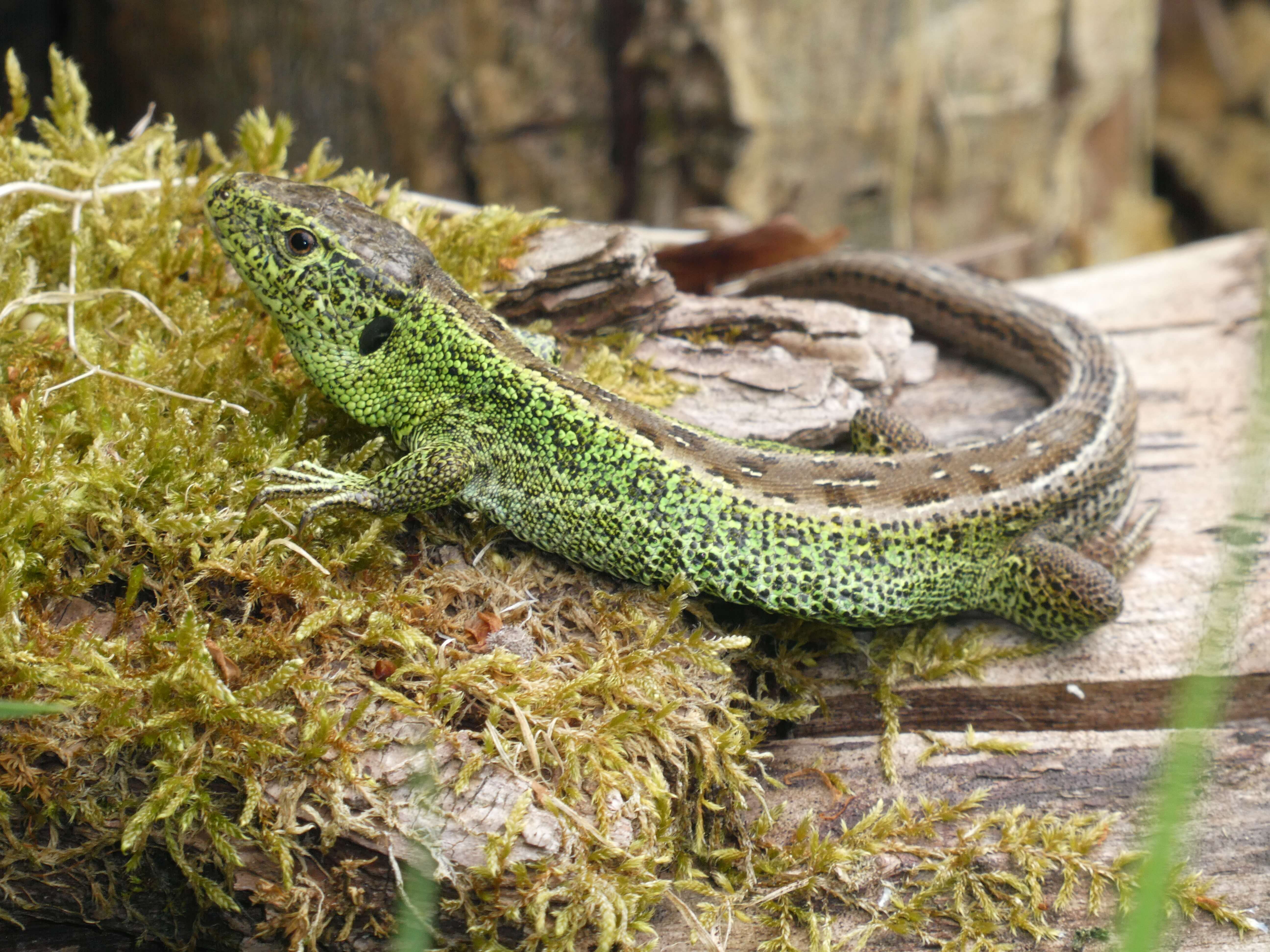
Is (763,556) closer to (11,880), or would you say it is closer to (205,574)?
(205,574)

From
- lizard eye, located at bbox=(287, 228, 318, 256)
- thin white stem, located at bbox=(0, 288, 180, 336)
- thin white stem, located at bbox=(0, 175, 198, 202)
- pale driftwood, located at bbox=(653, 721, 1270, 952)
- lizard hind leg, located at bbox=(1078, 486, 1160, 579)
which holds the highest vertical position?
thin white stem, located at bbox=(0, 175, 198, 202)

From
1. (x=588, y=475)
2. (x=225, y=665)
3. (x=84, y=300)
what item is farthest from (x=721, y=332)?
(x=225, y=665)

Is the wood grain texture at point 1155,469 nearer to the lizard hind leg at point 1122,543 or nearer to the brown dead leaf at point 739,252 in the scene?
the lizard hind leg at point 1122,543

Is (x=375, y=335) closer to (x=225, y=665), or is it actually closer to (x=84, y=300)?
(x=84, y=300)

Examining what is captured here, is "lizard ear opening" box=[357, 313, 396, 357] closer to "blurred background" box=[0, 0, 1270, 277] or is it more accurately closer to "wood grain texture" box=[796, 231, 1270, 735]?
"wood grain texture" box=[796, 231, 1270, 735]

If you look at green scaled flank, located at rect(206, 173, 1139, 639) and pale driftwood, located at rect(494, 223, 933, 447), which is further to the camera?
pale driftwood, located at rect(494, 223, 933, 447)

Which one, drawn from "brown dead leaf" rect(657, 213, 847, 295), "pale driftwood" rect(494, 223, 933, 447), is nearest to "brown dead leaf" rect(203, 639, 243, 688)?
"pale driftwood" rect(494, 223, 933, 447)

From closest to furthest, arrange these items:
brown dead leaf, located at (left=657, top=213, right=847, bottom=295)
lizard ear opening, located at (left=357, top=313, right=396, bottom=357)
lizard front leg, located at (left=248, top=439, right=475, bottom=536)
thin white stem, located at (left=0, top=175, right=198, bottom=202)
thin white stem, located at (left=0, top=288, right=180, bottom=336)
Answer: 1. lizard front leg, located at (left=248, top=439, right=475, bottom=536)
2. thin white stem, located at (left=0, top=288, right=180, bottom=336)
3. lizard ear opening, located at (left=357, top=313, right=396, bottom=357)
4. thin white stem, located at (left=0, top=175, right=198, bottom=202)
5. brown dead leaf, located at (left=657, top=213, right=847, bottom=295)
